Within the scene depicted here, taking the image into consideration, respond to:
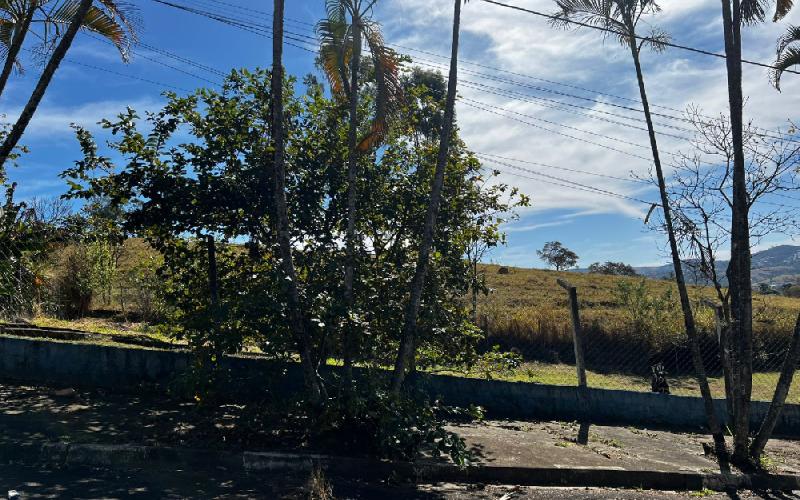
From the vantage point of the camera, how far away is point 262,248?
27.7ft

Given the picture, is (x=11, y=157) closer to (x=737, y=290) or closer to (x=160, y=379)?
(x=160, y=379)

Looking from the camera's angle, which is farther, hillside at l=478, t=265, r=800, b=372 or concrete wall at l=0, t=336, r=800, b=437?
hillside at l=478, t=265, r=800, b=372

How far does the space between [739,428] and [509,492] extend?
3.47 meters

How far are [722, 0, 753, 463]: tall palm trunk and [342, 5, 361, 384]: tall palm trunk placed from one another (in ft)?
15.5

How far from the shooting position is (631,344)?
1203cm

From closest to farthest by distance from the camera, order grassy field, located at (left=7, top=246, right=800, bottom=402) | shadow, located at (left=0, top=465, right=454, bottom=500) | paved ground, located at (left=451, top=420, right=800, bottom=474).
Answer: shadow, located at (left=0, top=465, right=454, bottom=500), paved ground, located at (left=451, top=420, right=800, bottom=474), grassy field, located at (left=7, top=246, right=800, bottom=402)

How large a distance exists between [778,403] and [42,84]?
406 inches

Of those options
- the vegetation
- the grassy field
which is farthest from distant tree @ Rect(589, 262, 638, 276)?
the grassy field

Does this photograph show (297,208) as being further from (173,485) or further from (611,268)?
(611,268)

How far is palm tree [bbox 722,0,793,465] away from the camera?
314 inches

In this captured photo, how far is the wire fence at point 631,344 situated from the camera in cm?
1165

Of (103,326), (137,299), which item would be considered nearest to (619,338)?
(103,326)

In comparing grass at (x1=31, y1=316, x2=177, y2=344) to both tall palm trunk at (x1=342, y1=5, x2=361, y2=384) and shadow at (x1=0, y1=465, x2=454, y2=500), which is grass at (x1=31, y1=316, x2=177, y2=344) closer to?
tall palm trunk at (x1=342, y1=5, x2=361, y2=384)

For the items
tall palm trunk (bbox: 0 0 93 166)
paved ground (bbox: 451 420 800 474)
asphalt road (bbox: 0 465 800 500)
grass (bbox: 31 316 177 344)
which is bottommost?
asphalt road (bbox: 0 465 800 500)
